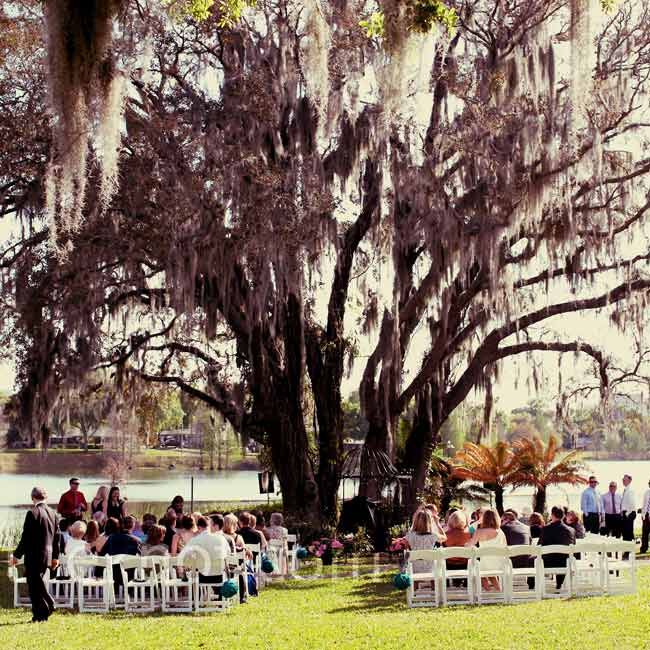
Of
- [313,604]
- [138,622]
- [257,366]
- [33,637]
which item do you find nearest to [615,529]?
[257,366]

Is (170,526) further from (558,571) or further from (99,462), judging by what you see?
(99,462)

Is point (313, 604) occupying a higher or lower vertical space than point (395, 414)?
lower

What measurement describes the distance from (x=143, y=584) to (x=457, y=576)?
3058mm

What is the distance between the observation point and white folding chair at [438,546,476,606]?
11.0 m

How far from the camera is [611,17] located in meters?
18.9

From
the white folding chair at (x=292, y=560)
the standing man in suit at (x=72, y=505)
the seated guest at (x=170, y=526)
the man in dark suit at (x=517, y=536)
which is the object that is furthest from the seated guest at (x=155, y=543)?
the standing man in suit at (x=72, y=505)

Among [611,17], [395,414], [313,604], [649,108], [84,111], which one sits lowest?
[313,604]

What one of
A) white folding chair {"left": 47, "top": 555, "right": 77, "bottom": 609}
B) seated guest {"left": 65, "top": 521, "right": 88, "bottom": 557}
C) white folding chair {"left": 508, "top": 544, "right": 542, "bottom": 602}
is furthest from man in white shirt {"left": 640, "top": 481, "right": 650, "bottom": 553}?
white folding chair {"left": 47, "top": 555, "right": 77, "bottom": 609}

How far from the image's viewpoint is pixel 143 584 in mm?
11242

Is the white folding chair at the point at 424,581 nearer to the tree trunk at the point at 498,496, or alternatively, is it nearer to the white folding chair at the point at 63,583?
the white folding chair at the point at 63,583

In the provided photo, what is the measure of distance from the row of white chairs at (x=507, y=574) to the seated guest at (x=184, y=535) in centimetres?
233

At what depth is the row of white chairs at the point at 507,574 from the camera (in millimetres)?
11016

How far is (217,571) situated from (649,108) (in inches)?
457

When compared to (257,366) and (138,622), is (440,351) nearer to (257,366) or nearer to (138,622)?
(257,366)
